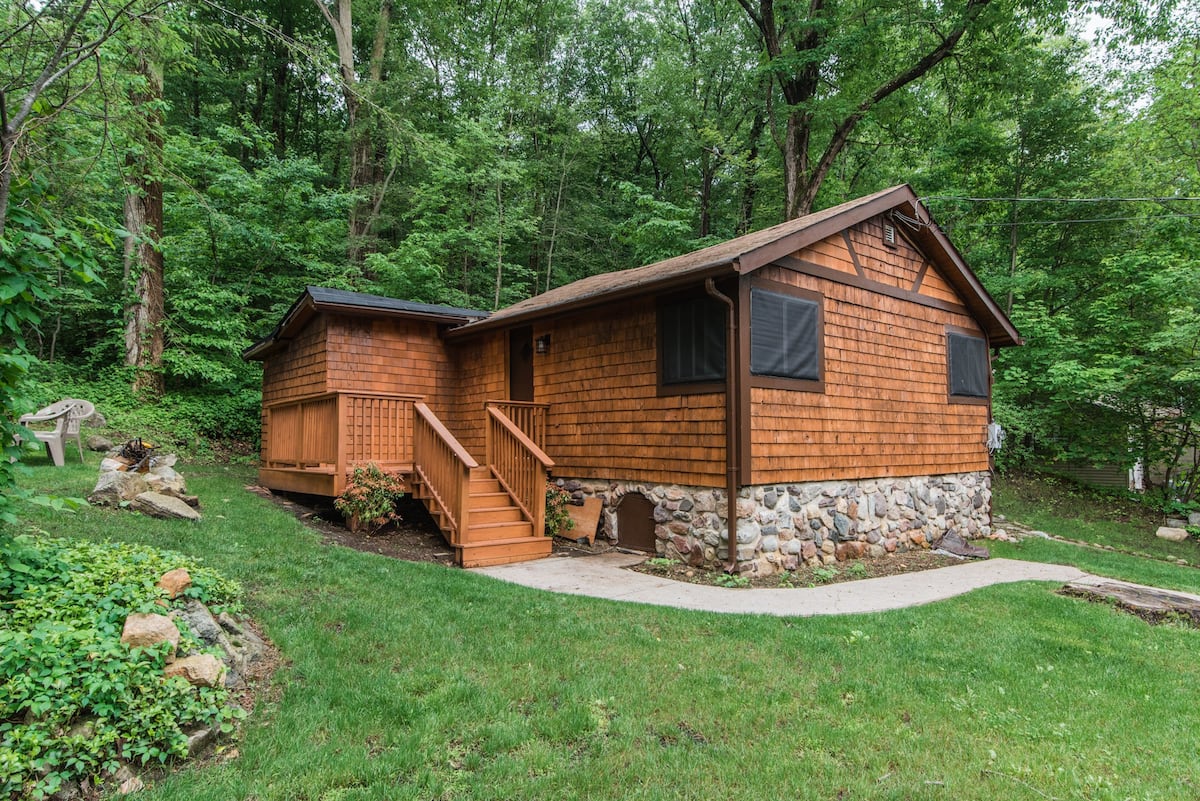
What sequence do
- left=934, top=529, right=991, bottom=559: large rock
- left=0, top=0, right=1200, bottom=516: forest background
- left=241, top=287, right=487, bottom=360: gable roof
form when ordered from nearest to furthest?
left=934, top=529, right=991, bottom=559: large rock, left=241, top=287, right=487, bottom=360: gable roof, left=0, top=0, right=1200, bottom=516: forest background

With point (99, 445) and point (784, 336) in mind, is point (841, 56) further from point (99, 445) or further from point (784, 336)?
point (99, 445)

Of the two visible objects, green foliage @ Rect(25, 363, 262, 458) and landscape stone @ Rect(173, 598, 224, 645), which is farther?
green foliage @ Rect(25, 363, 262, 458)

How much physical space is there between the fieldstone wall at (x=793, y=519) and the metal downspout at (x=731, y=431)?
0.26 ft

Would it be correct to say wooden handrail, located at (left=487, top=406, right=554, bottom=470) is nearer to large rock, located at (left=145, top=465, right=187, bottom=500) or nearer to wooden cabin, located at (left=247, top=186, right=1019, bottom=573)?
wooden cabin, located at (left=247, top=186, right=1019, bottom=573)

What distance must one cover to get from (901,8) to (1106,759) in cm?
1475

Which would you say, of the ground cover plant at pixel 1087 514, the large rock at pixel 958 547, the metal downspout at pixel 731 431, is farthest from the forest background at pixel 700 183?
the metal downspout at pixel 731 431

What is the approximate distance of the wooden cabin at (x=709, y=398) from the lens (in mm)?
6582

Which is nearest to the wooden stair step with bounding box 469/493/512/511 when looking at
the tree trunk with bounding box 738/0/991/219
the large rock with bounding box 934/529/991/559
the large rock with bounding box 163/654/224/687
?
the large rock with bounding box 163/654/224/687

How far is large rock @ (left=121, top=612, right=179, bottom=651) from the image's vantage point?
106 inches

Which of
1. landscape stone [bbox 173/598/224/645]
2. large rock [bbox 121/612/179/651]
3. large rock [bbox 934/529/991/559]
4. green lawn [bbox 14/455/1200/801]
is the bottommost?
large rock [bbox 934/529/991/559]

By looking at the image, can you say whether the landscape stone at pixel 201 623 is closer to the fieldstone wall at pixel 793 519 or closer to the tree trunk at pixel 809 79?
the fieldstone wall at pixel 793 519

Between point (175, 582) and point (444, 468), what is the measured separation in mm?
3751

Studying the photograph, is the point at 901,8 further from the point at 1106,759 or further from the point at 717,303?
the point at 1106,759

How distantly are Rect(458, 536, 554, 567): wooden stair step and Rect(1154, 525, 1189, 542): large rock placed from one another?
11.6 meters
